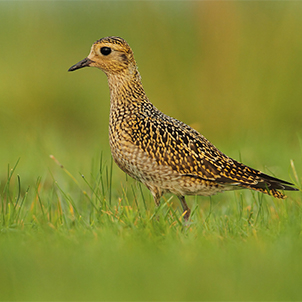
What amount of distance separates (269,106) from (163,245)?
27.0 feet

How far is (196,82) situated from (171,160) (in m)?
7.18

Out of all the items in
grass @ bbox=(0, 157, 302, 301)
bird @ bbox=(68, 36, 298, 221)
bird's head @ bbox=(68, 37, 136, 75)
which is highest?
bird's head @ bbox=(68, 37, 136, 75)

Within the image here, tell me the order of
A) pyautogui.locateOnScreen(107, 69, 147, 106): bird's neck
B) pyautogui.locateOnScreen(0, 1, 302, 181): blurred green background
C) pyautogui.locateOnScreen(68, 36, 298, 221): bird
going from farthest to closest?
pyautogui.locateOnScreen(0, 1, 302, 181): blurred green background → pyautogui.locateOnScreen(107, 69, 147, 106): bird's neck → pyautogui.locateOnScreen(68, 36, 298, 221): bird

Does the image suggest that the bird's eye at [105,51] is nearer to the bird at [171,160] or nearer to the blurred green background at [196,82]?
the bird at [171,160]

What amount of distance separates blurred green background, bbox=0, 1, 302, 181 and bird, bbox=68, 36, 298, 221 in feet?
15.0

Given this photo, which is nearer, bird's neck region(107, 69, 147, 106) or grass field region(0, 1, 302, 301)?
grass field region(0, 1, 302, 301)

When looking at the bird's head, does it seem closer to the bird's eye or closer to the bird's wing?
the bird's eye

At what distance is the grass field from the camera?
4051 millimetres

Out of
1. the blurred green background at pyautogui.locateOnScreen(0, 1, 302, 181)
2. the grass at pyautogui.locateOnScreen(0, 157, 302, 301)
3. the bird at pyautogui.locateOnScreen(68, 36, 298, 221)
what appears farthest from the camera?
the blurred green background at pyautogui.locateOnScreen(0, 1, 302, 181)

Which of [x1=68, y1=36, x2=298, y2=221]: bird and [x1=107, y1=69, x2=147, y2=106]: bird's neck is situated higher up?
[x1=107, y1=69, x2=147, y2=106]: bird's neck

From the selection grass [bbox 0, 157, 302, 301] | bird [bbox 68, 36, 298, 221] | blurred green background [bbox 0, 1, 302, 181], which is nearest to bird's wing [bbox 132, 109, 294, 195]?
bird [bbox 68, 36, 298, 221]

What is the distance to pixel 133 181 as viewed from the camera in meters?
8.20

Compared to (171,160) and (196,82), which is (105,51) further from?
(196,82)

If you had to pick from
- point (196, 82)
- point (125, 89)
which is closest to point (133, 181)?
point (125, 89)
